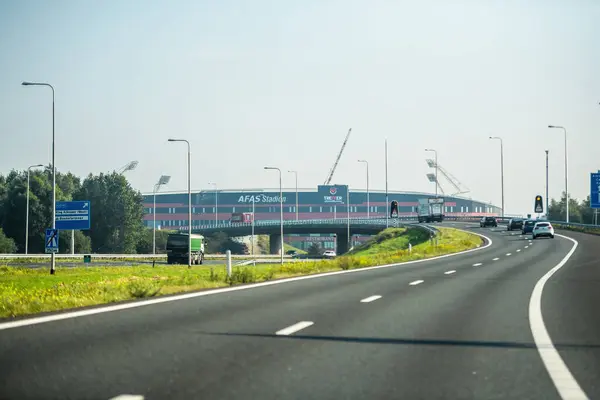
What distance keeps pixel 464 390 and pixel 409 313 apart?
7.21m

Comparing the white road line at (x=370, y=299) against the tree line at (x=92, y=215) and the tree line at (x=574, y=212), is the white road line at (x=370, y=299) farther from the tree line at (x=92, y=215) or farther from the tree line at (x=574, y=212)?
the tree line at (x=574, y=212)

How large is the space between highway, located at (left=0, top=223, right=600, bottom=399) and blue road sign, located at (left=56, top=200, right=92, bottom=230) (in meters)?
51.7

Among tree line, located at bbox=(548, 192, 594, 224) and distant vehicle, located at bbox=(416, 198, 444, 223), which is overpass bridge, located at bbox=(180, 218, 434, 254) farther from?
tree line, located at bbox=(548, 192, 594, 224)

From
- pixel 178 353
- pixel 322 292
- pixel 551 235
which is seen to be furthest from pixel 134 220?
pixel 178 353

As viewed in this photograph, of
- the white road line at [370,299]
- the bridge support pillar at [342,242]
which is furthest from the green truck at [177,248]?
the bridge support pillar at [342,242]

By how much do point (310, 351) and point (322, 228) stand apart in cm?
12597

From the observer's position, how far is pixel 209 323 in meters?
12.3

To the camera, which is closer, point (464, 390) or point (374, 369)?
point (464, 390)

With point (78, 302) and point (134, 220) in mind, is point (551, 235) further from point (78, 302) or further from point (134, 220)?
point (134, 220)

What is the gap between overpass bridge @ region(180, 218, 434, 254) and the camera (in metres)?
126

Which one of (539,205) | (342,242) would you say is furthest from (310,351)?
(342,242)

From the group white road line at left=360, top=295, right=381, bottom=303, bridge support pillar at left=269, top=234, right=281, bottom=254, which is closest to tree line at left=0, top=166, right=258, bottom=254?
bridge support pillar at left=269, top=234, right=281, bottom=254

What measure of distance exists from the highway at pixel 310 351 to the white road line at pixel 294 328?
1.1 inches

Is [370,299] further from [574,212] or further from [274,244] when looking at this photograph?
[574,212]
